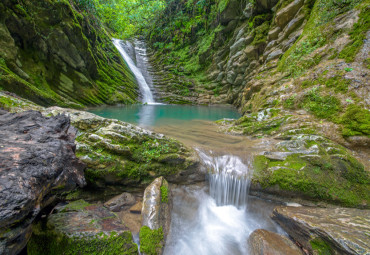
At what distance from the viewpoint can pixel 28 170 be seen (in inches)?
54.7

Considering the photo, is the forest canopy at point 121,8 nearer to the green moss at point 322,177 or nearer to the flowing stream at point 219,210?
the flowing stream at point 219,210

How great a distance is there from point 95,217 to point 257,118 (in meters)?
5.86

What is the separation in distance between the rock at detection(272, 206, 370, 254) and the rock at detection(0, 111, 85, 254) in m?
3.28

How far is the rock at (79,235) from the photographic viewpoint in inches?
68.4

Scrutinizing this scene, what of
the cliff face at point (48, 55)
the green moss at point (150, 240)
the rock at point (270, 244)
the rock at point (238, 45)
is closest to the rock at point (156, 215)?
the green moss at point (150, 240)

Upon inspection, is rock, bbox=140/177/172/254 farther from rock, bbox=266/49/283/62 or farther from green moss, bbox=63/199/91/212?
rock, bbox=266/49/283/62

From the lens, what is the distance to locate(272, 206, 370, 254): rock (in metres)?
1.92

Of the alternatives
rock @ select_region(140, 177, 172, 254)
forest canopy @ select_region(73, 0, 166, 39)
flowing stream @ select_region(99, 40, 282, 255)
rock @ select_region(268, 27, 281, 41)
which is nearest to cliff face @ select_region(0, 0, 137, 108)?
forest canopy @ select_region(73, 0, 166, 39)

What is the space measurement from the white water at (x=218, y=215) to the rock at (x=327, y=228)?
1.25ft

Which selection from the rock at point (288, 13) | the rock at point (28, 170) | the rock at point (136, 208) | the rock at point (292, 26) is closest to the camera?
the rock at point (28, 170)

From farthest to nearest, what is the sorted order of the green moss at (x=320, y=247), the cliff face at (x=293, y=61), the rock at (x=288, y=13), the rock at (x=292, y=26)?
the rock at (x=288, y=13)
the rock at (x=292, y=26)
the cliff face at (x=293, y=61)
the green moss at (x=320, y=247)

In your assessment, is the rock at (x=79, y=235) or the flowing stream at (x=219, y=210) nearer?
the rock at (x=79, y=235)

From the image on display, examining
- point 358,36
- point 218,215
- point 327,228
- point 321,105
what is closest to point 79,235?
point 218,215

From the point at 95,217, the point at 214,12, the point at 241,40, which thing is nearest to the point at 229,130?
the point at 95,217
